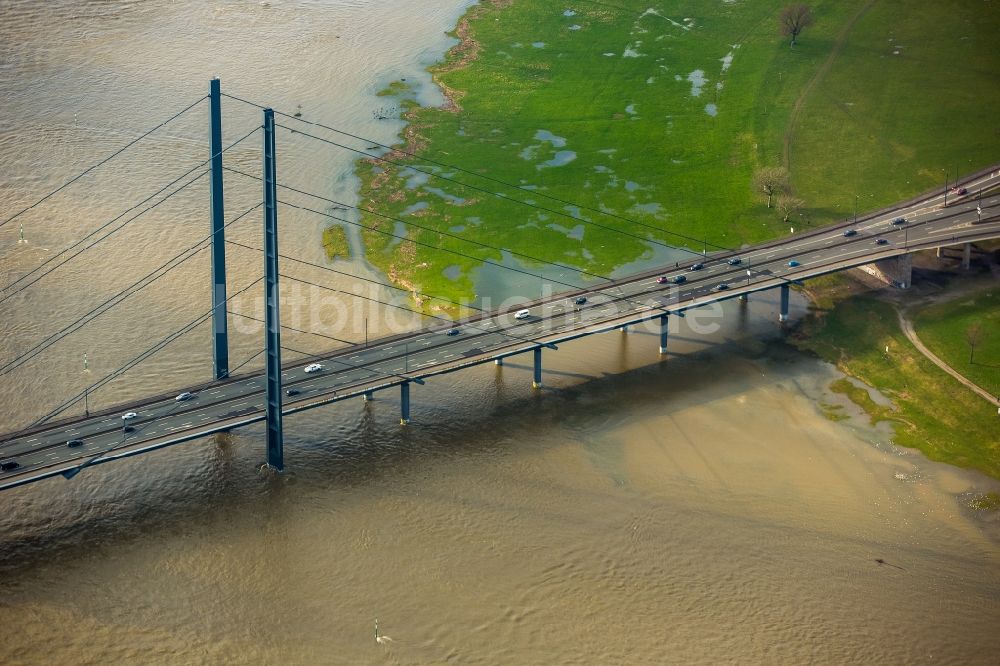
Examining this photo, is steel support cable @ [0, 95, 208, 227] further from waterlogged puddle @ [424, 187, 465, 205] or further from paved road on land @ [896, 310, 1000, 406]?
paved road on land @ [896, 310, 1000, 406]

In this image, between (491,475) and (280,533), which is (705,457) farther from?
(280,533)

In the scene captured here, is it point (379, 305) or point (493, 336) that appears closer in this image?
point (493, 336)

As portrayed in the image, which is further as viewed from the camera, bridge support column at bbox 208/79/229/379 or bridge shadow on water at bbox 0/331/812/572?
bridge support column at bbox 208/79/229/379

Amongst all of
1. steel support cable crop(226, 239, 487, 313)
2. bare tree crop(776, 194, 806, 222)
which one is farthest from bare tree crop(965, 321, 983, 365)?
steel support cable crop(226, 239, 487, 313)

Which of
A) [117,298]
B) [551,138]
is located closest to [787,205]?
[551,138]

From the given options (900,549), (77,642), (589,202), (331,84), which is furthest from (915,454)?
(331,84)

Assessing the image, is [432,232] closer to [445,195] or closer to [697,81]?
[445,195]

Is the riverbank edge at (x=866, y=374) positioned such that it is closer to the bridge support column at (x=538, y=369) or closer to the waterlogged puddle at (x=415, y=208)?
the bridge support column at (x=538, y=369)
